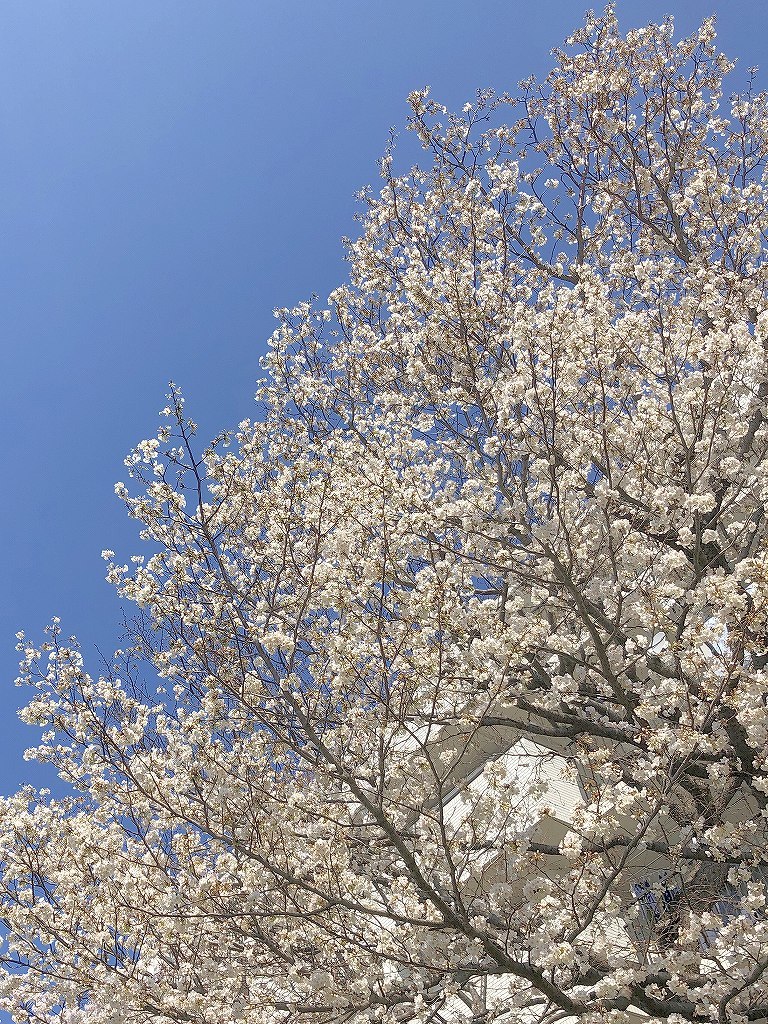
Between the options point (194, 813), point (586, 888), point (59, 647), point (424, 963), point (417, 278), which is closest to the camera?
point (424, 963)

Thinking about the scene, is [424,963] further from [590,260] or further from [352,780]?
[590,260]

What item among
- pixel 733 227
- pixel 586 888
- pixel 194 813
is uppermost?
pixel 733 227

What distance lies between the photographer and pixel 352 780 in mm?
4668

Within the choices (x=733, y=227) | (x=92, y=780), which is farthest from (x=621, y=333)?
(x=92, y=780)

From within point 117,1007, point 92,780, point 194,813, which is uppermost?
point 92,780

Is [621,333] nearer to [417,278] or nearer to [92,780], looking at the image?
[417,278]

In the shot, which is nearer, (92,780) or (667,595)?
(667,595)

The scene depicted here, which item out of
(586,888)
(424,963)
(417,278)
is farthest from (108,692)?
(417,278)

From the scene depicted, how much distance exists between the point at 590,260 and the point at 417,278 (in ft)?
9.81

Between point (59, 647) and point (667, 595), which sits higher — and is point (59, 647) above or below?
above

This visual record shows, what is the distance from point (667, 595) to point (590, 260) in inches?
240

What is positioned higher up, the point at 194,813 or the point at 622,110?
the point at 622,110

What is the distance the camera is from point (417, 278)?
8.64 meters

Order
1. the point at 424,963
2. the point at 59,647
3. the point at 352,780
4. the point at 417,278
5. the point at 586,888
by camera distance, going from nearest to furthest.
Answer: the point at 352,780
the point at 424,963
the point at 586,888
the point at 59,647
the point at 417,278
